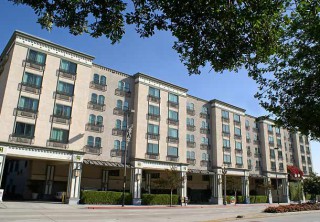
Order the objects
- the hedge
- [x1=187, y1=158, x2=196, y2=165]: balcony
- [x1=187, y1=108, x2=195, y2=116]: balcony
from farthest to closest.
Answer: [x1=187, y1=108, x2=195, y2=116]: balcony
[x1=187, y1=158, x2=196, y2=165]: balcony
the hedge

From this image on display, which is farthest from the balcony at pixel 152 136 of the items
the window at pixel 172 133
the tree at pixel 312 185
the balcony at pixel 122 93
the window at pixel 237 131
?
the tree at pixel 312 185

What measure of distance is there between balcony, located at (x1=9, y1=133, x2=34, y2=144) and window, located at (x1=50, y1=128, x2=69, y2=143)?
2519mm

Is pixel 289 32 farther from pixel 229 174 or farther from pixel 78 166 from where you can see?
pixel 229 174

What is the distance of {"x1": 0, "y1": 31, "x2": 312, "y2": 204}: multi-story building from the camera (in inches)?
1361

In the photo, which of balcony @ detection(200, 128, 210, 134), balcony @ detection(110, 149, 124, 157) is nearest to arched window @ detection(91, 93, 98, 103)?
balcony @ detection(110, 149, 124, 157)

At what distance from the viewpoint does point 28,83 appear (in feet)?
115

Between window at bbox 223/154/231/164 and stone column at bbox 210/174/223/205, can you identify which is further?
window at bbox 223/154/231/164

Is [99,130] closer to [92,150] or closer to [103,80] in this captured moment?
[92,150]

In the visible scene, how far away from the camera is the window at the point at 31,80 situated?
3500 cm

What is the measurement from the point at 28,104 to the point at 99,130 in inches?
397

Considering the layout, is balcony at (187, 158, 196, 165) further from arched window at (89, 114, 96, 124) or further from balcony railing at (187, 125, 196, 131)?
arched window at (89, 114, 96, 124)

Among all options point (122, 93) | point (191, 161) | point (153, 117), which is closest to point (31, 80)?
point (122, 93)

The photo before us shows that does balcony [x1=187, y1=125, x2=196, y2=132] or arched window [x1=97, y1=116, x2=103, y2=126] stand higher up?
balcony [x1=187, y1=125, x2=196, y2=132]

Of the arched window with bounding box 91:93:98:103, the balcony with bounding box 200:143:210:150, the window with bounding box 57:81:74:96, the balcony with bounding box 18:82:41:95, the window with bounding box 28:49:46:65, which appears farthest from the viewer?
the balcony with bounding box 200:143:210:150
